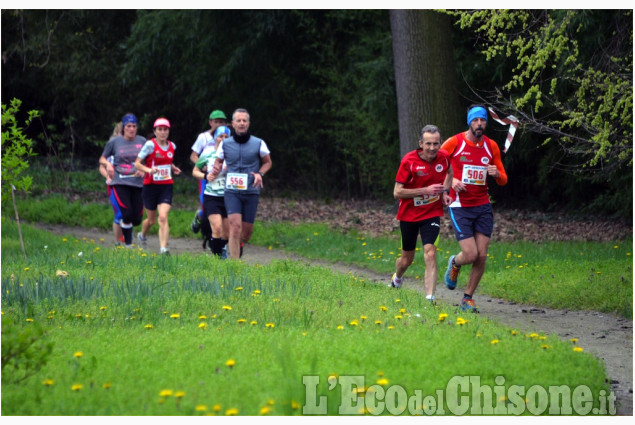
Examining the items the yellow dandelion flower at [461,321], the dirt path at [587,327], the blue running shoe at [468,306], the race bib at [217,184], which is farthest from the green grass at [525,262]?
the yellow dandelion flower at [461,321]

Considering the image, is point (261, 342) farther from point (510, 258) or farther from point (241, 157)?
point (510, 258)

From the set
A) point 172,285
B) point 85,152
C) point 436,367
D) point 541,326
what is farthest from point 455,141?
point 85,152

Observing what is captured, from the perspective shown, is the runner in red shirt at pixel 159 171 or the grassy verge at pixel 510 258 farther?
the runner in red shirt at pixel 159 171

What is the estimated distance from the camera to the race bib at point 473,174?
32.0 feet

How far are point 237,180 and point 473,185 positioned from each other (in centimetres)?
324

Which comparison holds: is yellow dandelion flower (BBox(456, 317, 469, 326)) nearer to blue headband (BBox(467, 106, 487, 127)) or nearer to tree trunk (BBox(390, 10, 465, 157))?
blue headband (BBox(467, 106, 487, 127))

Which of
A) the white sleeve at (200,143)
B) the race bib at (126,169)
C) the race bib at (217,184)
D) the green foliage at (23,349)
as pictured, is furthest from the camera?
the race bib at (126,169)

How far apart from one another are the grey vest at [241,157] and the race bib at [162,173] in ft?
7.46

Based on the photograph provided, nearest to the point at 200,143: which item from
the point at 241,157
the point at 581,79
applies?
the point at 241,157

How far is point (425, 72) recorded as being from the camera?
1772 centimetres

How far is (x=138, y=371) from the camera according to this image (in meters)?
6.06

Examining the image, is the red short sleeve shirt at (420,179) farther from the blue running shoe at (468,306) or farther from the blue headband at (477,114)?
the blue running shoe at (468,306)

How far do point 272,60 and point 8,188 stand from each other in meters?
13.4

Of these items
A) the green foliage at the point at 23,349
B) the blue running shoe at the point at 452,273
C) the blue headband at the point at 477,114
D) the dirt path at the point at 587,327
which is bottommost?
the dirt path at the point at 587,327
